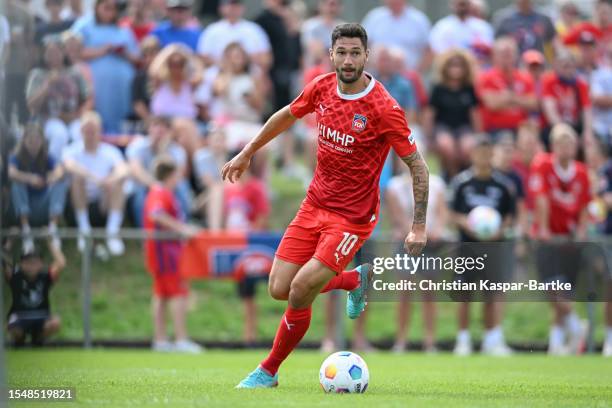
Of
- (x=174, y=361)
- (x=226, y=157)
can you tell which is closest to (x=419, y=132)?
(x=226, y=157)

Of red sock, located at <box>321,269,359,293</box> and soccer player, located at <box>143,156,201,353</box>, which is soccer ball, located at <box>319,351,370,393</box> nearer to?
red sock, located at <box>321,269,359,293</box>

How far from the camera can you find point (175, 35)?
61.3ft

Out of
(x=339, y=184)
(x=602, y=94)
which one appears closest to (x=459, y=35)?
(x=602, y=94)

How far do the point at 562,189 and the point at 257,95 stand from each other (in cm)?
495

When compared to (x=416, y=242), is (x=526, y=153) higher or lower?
higher

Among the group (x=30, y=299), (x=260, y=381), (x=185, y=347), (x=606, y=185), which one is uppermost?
(x=606, y=185)

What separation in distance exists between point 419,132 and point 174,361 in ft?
20.4

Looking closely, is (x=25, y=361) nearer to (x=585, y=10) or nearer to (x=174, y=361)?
(x=174, y=361)

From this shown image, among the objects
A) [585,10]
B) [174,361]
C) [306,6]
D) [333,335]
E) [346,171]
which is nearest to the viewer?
[346,171]

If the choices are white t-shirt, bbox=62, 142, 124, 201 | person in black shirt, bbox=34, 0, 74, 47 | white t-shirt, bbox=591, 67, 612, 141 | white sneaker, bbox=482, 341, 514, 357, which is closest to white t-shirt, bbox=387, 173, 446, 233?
white sneaker, bbox=482, 341, 514, 357

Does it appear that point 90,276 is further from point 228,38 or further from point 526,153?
point 526,153

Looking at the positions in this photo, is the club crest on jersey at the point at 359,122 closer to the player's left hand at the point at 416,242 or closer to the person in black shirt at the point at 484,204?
the player's left hand at the point at 416,242

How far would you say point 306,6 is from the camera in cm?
2714

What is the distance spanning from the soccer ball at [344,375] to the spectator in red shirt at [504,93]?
372 inches
